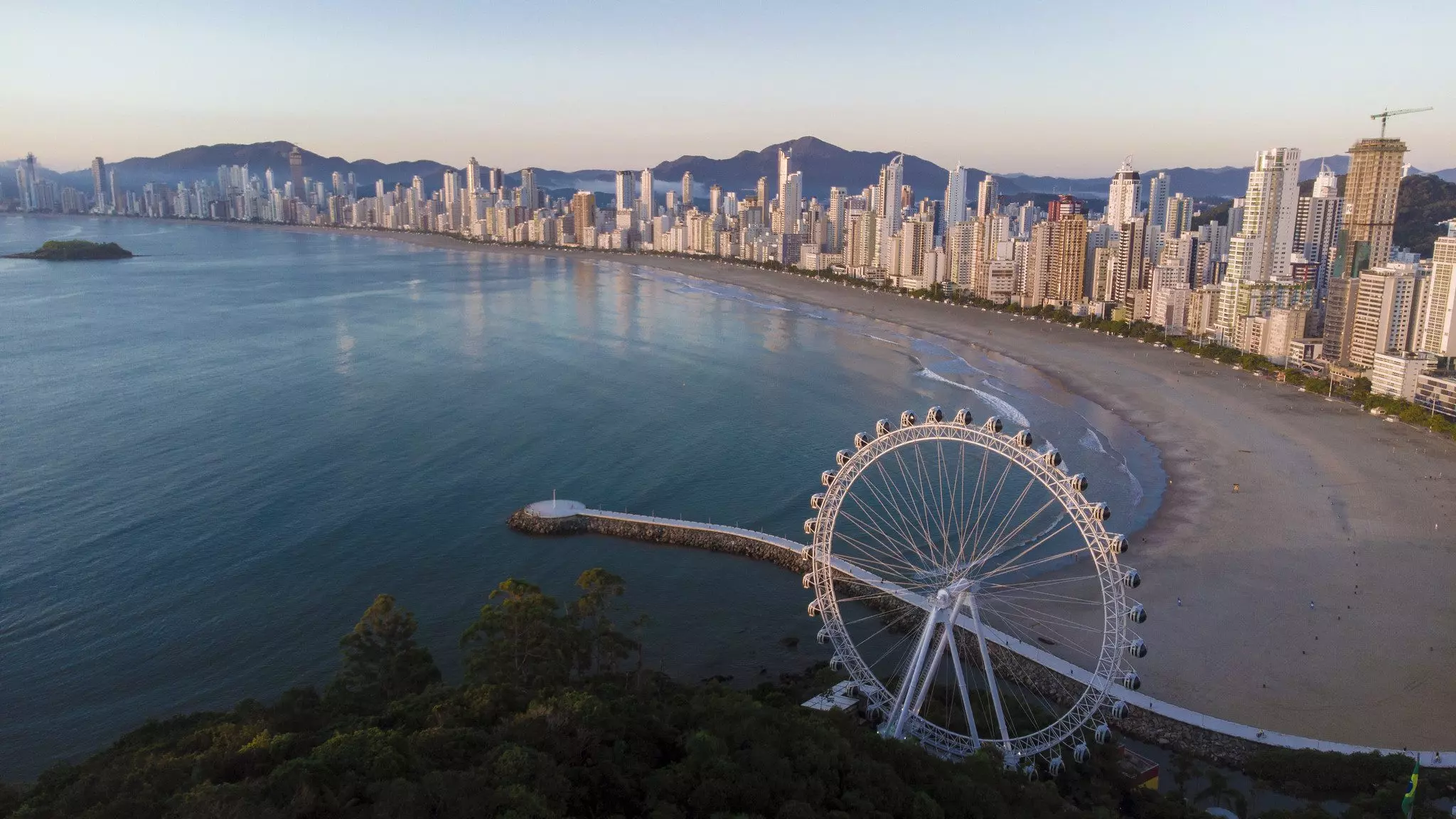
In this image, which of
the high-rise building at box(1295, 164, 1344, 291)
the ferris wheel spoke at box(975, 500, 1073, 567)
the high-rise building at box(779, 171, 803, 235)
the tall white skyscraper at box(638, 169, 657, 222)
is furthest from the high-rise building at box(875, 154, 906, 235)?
the ferris wheel spoke at box(975, 500, 1073, 567)

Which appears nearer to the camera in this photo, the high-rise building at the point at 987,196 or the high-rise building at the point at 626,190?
the high-rise building at the point at 987,196

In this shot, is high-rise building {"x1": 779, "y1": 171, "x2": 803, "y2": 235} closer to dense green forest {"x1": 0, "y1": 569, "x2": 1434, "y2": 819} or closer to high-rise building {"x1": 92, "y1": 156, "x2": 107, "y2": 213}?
dense green forest {"x1": 0, "y1": 569, "x2": 1434, "y2": 819}

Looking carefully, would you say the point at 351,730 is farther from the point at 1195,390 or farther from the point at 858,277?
the point at 858,277

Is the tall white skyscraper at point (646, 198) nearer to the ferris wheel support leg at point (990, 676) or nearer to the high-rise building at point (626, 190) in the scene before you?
the high-rise building at point (626, 190)

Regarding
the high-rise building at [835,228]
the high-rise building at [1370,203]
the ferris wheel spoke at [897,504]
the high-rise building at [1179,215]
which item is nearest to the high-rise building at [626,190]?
the high-rise building at [835,228]

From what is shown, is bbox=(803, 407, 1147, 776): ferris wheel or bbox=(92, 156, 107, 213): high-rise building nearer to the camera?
bbox=(803, 407, 1147, 776): ferris wheel

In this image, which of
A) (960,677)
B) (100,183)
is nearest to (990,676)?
(960,677)

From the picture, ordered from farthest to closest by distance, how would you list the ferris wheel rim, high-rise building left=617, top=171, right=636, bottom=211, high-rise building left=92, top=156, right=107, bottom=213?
high-rise building left=92, top=156, right=107, bottom=213 < high-rise building left=617, top=171, right=636, bottom=211 < the ferris wheel rim

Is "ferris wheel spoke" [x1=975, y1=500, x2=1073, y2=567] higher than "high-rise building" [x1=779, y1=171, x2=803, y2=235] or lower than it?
lower
